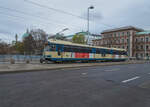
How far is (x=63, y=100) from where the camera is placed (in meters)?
3.73

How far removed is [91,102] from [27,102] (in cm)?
210

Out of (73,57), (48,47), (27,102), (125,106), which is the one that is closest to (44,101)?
(27,102)

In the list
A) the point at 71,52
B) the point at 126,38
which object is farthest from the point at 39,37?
the point at 126,38

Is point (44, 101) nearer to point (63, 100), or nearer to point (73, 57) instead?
point (63, 100)

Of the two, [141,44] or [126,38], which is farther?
[126,38]

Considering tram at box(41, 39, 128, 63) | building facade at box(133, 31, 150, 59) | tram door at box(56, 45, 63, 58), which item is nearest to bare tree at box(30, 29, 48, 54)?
tram at box(41, 39, 128, 63)

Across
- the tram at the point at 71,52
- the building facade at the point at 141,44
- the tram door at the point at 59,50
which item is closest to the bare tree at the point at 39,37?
the tram at the point at 71,52

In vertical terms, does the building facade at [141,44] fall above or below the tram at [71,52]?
above

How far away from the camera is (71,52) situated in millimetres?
19812

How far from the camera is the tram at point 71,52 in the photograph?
699 inches

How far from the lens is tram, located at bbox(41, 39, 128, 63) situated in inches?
699

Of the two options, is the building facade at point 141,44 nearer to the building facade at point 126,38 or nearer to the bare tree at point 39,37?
the building facade at point 126,38

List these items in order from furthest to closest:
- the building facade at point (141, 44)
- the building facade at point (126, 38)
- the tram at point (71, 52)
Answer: the building facade at point (126, 38) → the building facade at point (141, 44) → the tram at point (71, 52)

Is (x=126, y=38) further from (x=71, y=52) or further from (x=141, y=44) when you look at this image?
(x=71, y=52)
